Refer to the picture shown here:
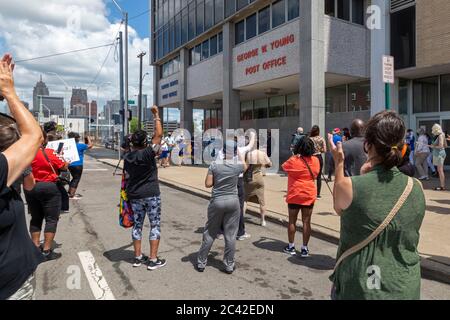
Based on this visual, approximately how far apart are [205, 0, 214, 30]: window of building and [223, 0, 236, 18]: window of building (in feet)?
5.69

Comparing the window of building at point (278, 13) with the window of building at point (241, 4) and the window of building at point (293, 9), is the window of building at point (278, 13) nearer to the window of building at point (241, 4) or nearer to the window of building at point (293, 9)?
the window of building at point (293, 9)

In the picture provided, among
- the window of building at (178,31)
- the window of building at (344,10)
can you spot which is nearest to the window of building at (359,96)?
the window of building at (344,10)

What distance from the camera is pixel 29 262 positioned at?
2074 mm

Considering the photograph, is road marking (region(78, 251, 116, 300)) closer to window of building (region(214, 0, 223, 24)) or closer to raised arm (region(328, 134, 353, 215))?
raised arm (region(328, 134, 353, 215))

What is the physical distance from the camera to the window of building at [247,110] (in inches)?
1024

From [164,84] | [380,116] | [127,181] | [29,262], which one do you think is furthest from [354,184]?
[164,84]

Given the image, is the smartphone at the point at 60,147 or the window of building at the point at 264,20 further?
the window of building at the point at 264,20

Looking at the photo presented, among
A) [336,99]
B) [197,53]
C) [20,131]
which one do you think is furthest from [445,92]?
[20,131]

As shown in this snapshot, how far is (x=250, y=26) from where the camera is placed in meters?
18.5

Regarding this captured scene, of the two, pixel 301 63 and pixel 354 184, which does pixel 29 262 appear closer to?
pixel 354 184

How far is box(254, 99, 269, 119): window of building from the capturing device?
2422 centimetres

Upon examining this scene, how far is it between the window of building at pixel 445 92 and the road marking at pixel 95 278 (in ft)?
49.0

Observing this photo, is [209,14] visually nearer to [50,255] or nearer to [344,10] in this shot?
[344,10]
